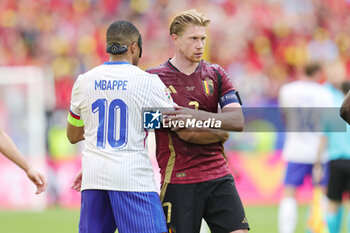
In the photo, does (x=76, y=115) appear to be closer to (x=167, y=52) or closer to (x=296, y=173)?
(x=296, y=173)

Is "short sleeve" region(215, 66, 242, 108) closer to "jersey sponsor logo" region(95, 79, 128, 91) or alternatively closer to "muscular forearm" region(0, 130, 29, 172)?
"jersey sponsor logo" region(95, 79, 128, 91)

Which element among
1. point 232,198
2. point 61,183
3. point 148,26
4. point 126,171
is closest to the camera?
point 126,171

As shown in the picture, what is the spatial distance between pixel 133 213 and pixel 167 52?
553 inches

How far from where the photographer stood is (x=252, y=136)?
48.9 feet

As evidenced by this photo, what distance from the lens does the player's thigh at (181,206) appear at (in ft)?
17.5

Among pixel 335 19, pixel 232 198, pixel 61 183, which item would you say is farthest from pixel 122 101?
pixel 335 19

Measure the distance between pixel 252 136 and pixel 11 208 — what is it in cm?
549

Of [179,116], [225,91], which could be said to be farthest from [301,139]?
[179,116]

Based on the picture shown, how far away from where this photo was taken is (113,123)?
4.84m

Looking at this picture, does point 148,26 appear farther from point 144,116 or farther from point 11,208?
point 144,116

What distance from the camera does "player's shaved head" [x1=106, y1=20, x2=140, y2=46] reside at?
16.3 feet

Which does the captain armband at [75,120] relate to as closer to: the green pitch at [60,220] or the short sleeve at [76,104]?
the short sleeve at [76,104]

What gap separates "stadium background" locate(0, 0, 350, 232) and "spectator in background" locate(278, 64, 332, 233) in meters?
4.79

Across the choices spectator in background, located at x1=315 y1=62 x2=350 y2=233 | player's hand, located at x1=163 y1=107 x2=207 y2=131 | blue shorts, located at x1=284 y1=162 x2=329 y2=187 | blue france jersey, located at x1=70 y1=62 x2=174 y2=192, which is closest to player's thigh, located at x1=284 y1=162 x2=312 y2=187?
blue shorts, located at x1=284 y1=162 x2=329 y2=187
